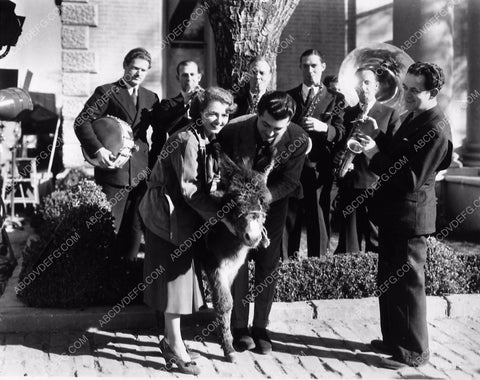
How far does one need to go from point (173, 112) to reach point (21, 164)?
8.05 m

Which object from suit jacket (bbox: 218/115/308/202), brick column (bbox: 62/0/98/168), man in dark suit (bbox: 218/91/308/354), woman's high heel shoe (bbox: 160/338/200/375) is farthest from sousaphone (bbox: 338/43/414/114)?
brick column (bbox: 62/0/98/168)

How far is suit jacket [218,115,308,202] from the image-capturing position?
5.06 meters

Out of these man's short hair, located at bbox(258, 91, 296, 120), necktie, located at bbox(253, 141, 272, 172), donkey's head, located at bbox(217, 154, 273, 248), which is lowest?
donkey's head, located at bbox(217, 154, 273, 248)

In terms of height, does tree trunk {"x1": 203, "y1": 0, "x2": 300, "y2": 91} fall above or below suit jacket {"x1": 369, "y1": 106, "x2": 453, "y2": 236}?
above

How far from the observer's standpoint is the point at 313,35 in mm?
13930

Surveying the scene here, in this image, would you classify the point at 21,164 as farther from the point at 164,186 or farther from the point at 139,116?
the point at 164,186

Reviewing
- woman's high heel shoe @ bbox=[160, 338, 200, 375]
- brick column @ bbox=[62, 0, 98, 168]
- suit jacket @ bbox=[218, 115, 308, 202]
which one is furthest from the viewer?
brick column @ bbox=[62, 0, 98, 168]

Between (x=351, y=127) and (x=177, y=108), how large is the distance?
178cm

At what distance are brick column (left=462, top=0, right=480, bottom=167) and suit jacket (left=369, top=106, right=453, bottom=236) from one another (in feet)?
24.1

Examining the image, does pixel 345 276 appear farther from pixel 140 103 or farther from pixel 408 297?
pixel 140 103

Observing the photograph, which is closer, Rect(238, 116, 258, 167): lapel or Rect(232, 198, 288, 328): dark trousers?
Rect(238, 116, 258, 167): lapel

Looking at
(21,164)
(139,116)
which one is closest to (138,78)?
(139,116)

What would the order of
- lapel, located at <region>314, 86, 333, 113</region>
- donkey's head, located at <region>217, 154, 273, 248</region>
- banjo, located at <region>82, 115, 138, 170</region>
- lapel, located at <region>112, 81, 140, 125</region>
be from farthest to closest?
lapel, located at <region>314, 86, 333, 113</region> → lapel, located at <region>112, 81, 140, 125</region> → banjo, located at <region>82, 115, 138, 170</region> → donkey's head, located at <region>217, 154, 273, 248</region>

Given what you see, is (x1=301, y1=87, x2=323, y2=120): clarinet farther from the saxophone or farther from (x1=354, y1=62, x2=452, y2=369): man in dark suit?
(x1=354, y1=62, x2=452, y2=369): man in dark suit
